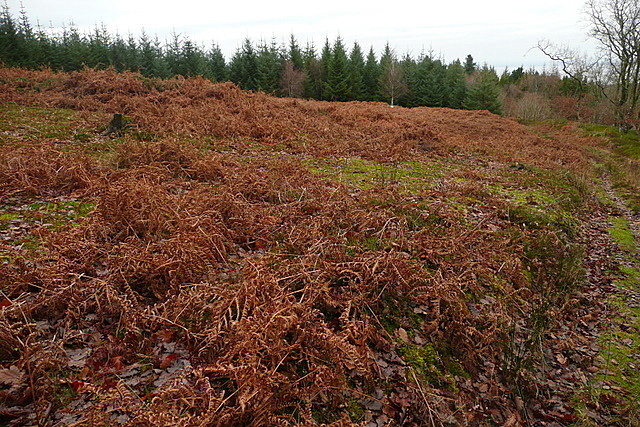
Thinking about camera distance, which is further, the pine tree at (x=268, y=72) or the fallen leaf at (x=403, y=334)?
the pine tree at (x=268, y=72)

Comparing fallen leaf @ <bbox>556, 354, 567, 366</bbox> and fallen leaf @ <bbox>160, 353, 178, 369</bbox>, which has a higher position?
fallen leaf @ <bbox>160, 353, 178, 369</bbox>

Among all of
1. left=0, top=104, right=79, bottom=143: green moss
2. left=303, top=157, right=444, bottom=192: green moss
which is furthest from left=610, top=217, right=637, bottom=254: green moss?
left=0, top=104, right=79, bottom=143: green moss

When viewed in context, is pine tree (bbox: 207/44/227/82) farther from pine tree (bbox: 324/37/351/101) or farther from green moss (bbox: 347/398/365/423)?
green moss (bbox: 347/398/365/423)

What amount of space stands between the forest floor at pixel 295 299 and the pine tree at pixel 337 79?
40.2 meters

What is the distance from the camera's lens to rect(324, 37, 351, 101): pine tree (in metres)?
47.1

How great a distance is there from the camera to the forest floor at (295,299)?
2.80 meters

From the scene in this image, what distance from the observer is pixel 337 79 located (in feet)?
156

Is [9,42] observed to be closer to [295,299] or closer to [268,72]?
[268,72]

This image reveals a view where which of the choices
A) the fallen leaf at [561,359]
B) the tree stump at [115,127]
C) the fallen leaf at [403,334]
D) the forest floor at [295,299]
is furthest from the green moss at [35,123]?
the fallen leaf at [561,359]

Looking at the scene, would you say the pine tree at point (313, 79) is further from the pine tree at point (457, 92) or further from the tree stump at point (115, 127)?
the tree stump at point (115, 127)

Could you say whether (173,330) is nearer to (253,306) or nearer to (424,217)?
(253,306)

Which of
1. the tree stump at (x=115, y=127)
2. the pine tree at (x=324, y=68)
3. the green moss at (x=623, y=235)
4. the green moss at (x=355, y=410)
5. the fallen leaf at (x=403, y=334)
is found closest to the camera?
the green moss at (x=355, y=410)

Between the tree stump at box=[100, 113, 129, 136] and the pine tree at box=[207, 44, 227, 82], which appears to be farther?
the pine tree at box=[207, 44, 227, 82]

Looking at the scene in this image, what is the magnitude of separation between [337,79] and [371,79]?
766 cm
